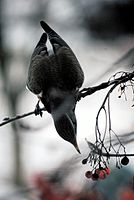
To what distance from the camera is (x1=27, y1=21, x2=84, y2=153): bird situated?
214 centimetres

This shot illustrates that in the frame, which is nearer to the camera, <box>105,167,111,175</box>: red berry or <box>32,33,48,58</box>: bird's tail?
<box>105,167,111,175</box>: red berry

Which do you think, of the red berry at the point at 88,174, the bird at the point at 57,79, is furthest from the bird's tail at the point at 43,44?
the red berry at the point at 88,174

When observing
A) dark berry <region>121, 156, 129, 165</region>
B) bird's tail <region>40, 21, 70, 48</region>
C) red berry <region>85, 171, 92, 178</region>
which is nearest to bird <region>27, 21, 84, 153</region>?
bird's tail <region>40, 21, 70, 48</region>

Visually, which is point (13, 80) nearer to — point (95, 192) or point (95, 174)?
point (95, 174)

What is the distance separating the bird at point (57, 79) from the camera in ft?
7.01

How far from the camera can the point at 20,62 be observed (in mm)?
4316

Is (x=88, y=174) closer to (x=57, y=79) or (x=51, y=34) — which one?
(x=57, y=79)

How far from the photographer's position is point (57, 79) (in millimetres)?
2527

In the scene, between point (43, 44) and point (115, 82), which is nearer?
point (115, 82)

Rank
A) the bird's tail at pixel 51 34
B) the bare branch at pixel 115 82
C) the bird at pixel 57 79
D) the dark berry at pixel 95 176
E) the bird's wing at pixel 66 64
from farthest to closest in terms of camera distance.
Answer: the bird's tail at pixel 51 34
the bird's wing at pixel 66 64
the bird at pixel 57 79
the dark berry at pixel 95 176
the bare branch at pixel 115 82

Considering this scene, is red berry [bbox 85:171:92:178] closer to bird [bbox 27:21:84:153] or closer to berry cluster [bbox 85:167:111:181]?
berry cluster [bbox 85:167:111:181]

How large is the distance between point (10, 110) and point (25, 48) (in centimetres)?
54

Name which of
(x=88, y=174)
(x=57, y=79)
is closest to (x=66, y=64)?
(x=57, y=79)

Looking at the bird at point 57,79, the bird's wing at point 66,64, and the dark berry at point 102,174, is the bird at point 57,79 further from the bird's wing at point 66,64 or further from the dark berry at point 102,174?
the dark berry at point 102,174
